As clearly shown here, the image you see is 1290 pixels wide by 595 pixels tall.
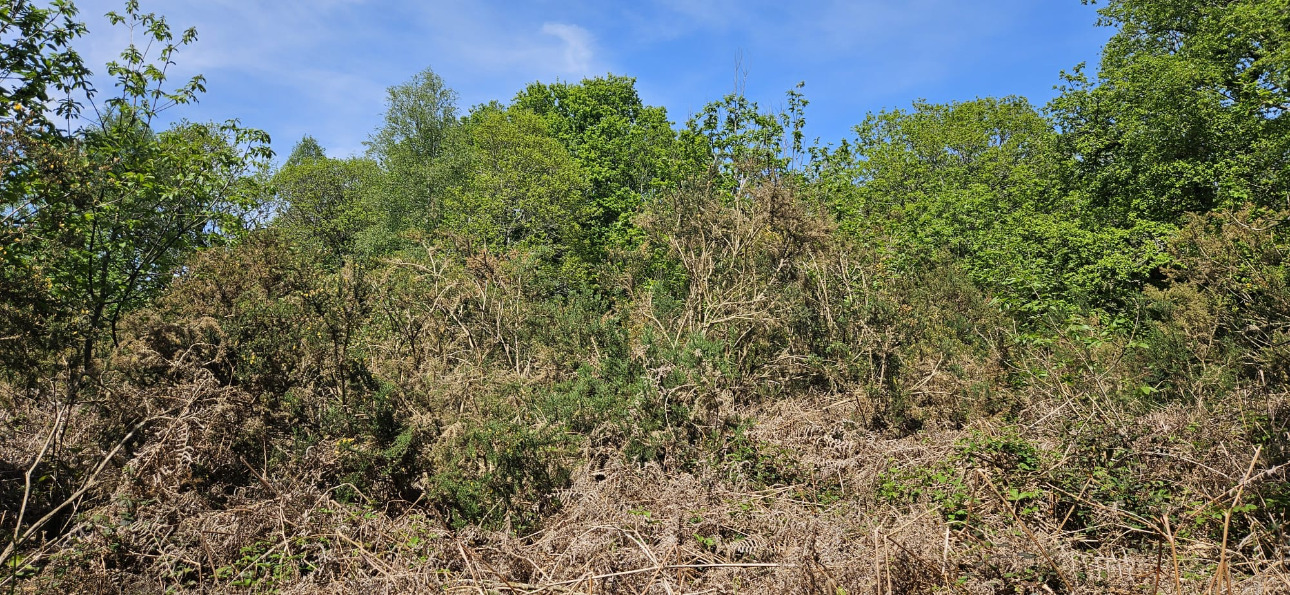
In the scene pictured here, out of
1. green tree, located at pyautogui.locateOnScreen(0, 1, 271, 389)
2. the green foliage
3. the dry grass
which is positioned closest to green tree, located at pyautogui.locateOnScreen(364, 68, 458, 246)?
the green foliage

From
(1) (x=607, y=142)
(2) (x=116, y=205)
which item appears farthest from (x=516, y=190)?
(2) (x=116, y=205)

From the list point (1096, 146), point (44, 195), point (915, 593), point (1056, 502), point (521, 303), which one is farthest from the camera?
point (1096, 146)

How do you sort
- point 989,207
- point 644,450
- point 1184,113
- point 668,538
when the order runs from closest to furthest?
1. point 668,538
2. point 644,450
3. point 1184,113
4. point 989,207

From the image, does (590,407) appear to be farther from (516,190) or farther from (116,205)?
(516,190)

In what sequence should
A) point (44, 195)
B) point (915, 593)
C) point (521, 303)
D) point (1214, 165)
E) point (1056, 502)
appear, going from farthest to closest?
point (1214, 165) → point (521, 303) → point (44, 195) → point (1056, 502) → point (915, 593)

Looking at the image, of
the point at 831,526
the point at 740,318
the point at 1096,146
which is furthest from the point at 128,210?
the point at 1096,146

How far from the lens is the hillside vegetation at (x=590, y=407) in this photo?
491 centimetres

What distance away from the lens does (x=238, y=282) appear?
6770 mm

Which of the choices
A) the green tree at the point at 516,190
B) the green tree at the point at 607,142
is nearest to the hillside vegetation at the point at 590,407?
the green tree at the point at 516,190

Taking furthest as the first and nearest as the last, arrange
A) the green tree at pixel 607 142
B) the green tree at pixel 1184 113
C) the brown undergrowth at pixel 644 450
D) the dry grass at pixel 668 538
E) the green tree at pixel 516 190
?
the green tree at pixel 607 142 < the green tree at pixel 516 190 < the green tree at pixel 1184 113 < the brown undergrowth at pixel 644 450 < the dry grass at pixel 668 538

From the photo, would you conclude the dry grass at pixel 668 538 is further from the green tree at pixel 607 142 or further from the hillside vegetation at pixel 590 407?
the green tree at pixel 607 142

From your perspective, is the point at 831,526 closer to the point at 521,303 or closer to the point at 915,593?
the point at 915,593

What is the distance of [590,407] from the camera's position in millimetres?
7328

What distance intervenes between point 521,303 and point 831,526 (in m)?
6.50
